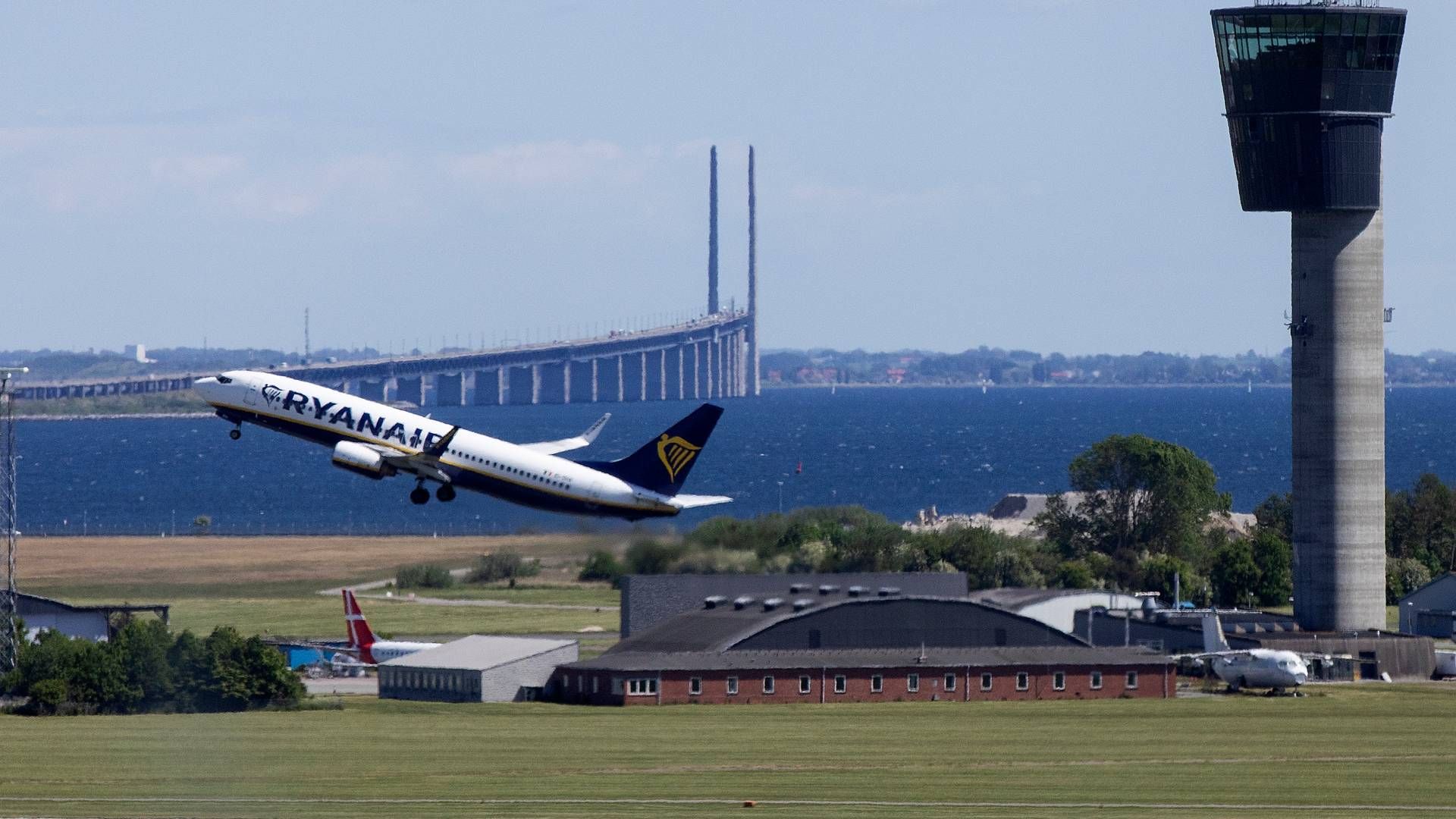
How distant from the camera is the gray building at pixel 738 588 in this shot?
128 m

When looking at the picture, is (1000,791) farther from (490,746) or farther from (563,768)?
(490,746)

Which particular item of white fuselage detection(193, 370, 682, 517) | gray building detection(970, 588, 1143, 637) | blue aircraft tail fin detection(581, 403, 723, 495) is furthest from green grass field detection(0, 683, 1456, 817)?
gray building detection(970, 588, 1143, 637)

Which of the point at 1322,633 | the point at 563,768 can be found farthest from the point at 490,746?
the point at 1322,633

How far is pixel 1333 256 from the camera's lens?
465 ft

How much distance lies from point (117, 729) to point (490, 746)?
19.1m

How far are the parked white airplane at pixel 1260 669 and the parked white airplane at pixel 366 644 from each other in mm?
45058

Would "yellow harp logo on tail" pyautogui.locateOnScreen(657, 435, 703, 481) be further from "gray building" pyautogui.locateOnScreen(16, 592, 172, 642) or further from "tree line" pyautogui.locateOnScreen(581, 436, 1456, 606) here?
"gray building" pyautogui.locateOnScreen(16, 592, 172, 642)

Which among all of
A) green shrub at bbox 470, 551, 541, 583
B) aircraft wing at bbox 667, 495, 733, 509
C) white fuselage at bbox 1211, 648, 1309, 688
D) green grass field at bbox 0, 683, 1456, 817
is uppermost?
aircraft wing at bbox 667, 495, 733, 509

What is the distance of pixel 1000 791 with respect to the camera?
8425 cm

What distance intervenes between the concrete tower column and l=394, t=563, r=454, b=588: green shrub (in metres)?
67.8

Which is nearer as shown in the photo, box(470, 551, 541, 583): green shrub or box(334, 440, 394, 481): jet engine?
box(334, 440, 394, 481): jet engine

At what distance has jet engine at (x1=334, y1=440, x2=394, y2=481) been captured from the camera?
109688 millimetres

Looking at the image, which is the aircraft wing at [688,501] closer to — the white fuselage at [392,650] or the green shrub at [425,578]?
the white fuselage at [392,650]

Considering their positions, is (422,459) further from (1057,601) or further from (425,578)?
(425,578)
